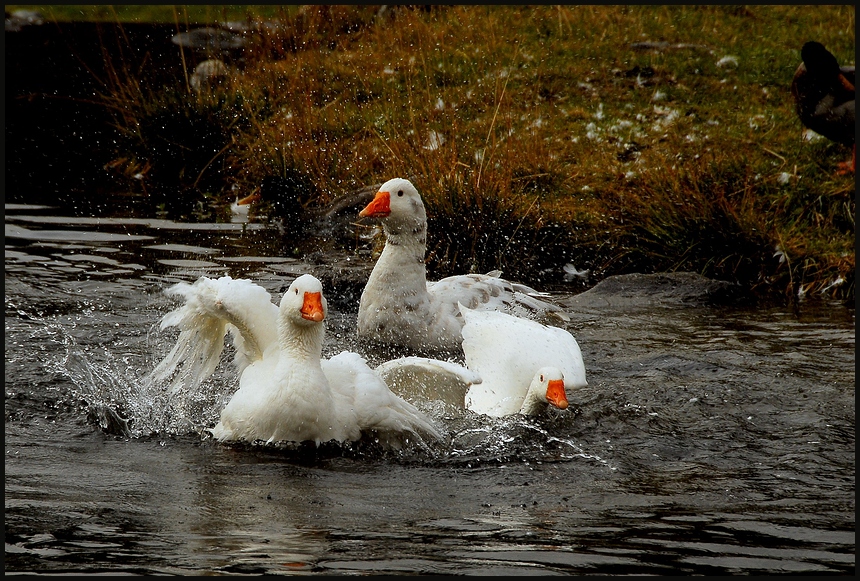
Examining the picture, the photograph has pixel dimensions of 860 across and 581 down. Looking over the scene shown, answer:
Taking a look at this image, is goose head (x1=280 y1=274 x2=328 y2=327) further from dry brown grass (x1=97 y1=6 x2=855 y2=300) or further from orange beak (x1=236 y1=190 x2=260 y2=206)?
orange beak (x1=236 y1=190 x2=260 y2=206)

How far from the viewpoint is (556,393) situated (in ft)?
17.9

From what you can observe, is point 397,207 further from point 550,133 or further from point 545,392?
point 550,133

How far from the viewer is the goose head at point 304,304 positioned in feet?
16.9

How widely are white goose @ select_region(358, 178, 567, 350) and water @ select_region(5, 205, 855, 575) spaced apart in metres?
0.37

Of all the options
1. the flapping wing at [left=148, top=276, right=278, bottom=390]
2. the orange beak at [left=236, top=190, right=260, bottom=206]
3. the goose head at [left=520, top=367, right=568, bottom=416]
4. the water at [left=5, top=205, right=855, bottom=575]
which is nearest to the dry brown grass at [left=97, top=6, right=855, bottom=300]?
the orange beak at [left=236, top=190, right=260, bottom=206]

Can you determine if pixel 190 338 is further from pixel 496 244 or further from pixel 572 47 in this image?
pixel 572 47

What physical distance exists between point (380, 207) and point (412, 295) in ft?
2.12

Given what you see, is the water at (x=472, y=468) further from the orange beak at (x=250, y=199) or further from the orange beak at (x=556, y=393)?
the orange beak at (x=250, y=199)

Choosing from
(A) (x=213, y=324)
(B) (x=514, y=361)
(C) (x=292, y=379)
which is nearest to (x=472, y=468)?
(C) (x=292, y=379)

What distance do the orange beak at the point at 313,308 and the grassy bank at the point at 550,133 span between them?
3.96m

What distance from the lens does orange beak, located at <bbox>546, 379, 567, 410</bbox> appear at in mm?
5387

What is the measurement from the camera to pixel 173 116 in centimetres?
1170

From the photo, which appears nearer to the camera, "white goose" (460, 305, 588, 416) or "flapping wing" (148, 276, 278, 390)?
"flapping wing" (148, 276, 278, 390)

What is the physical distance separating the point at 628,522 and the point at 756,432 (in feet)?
5.22
